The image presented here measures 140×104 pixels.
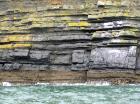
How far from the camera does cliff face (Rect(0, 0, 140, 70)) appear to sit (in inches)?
1499

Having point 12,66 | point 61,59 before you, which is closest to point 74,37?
point 61,59

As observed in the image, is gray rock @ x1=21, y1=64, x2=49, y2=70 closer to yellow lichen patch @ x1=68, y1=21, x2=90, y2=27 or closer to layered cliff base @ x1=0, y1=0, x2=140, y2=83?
layered cliff base @ x1=0, y1=0, x2=140, y2=83

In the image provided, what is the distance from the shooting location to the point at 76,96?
92.1 ft

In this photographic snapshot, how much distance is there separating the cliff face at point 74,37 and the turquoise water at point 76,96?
18.0 feet

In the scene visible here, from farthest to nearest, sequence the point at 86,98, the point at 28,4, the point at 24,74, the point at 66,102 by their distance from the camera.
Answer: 1. the point at 28,4
2. the point at 24,74
3. the point at 86,98
4. the point at 66,102

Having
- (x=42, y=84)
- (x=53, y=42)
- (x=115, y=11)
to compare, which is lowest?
(x=42, y=84)

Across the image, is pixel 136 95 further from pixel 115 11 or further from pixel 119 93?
pixel 115 11

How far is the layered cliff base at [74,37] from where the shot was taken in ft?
125

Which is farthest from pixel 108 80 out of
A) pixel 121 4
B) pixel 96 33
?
pixel 121 4

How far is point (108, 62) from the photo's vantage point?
123ft

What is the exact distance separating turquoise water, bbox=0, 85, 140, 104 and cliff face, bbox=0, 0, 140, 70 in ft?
18.0

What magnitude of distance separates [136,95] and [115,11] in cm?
1267

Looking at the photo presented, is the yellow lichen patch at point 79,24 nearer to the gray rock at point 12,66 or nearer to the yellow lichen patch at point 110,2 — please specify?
the yellow lichen patch at point 110,2

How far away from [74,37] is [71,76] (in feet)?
10.7
